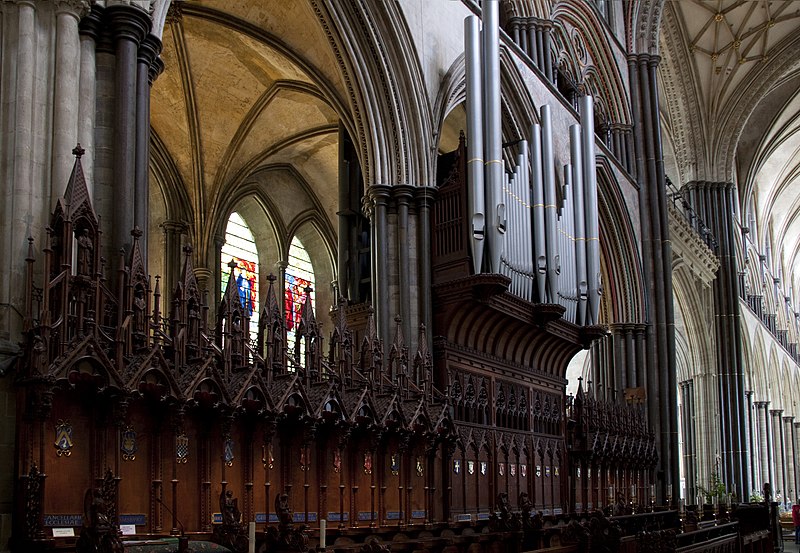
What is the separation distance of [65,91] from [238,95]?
35.5 feet

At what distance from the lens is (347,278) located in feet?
50.6

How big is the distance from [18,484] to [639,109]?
767 inches

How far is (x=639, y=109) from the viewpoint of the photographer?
78.0 ft

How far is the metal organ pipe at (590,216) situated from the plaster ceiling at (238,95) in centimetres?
424

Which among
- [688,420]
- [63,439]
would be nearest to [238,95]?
[63,439]

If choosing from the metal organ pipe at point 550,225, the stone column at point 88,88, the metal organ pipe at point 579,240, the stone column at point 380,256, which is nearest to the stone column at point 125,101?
the stone column at point 88,88

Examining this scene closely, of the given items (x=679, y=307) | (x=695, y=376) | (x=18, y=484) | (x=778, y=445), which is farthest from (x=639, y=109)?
(x=778, y=445)

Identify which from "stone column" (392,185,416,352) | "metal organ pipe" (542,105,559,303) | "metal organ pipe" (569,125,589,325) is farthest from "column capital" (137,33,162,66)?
"metal organ pipe" (569,125,589,325)

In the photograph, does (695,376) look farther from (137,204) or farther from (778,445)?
(137,204)

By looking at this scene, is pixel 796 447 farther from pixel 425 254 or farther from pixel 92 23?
pixel 92 23

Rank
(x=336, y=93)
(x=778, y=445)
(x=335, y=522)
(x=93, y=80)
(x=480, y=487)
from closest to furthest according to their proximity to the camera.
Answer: (x=93, y=80), (x=335, y=522), (x=480, y=487), (x=336, y=93), (x=778, y=445)

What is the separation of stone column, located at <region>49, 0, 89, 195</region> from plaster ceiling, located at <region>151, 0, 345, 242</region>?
543cm

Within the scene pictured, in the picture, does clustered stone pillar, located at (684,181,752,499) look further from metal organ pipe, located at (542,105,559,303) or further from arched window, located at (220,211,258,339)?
metal organ pipe, located at (542,105,559,303)

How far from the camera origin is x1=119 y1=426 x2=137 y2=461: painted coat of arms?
26.4 ft
